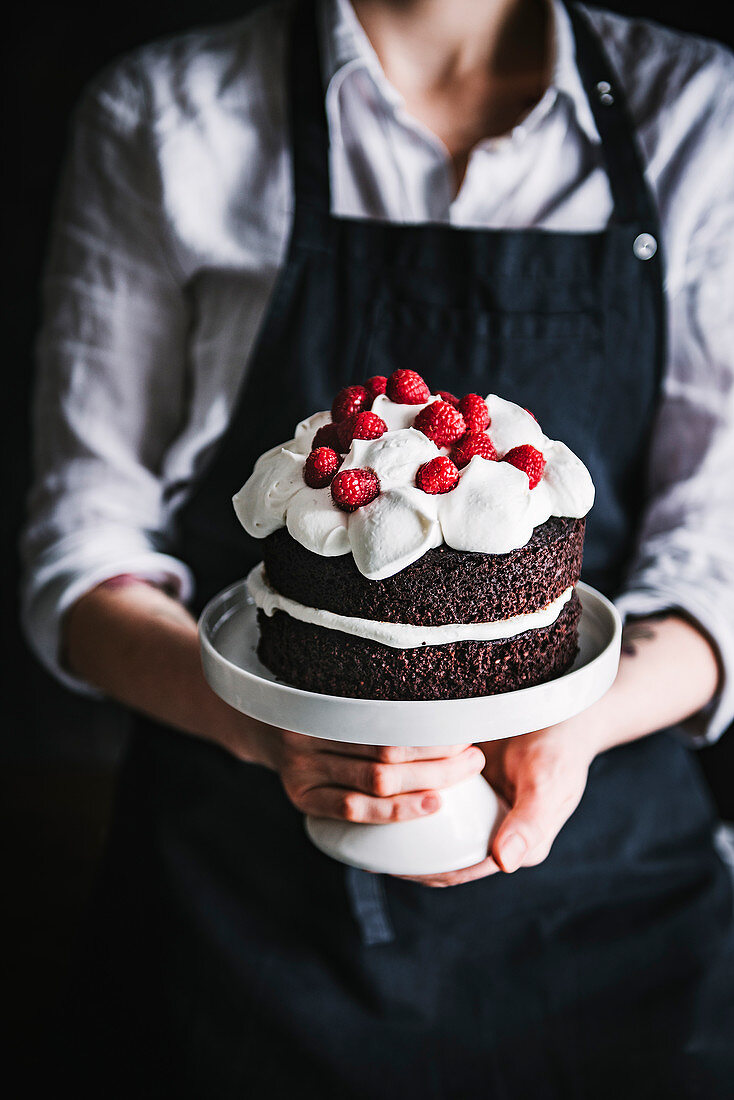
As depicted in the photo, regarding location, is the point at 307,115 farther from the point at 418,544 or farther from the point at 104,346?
the point at 418,544

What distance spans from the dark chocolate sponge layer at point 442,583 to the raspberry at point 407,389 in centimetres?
16

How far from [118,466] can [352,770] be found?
0.68 metres

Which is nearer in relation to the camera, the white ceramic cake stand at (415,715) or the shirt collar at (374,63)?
the white ceramic cake stand at (415,715)

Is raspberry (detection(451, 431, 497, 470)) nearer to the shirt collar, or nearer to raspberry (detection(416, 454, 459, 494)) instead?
raspberry (detection(416, 454, 459, 494))

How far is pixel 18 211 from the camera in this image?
6.53 ft

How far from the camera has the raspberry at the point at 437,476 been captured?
2.70 ft

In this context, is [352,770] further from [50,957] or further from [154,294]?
[50,957]

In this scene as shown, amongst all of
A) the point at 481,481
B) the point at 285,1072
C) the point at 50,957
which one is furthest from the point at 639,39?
the point at 50,957

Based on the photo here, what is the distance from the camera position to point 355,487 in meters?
0.83

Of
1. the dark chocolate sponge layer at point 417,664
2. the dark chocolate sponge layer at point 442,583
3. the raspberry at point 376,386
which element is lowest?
the dark chocolate sponge layer at point 417,664

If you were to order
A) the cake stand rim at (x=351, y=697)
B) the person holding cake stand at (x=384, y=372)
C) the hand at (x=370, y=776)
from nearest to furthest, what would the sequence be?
the cake stand rim at (x=351, y=697), the hand at (x=370, y=776), the person holding cake stand at (x=384, y=372)

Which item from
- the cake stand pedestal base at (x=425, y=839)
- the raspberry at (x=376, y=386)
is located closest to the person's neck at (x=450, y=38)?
the raspberry at (x=376, y=386)

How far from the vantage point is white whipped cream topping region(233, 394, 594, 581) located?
81 centimetres

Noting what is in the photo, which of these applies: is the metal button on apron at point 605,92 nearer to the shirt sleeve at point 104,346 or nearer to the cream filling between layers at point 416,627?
the shirt sleeve at point 104,346
